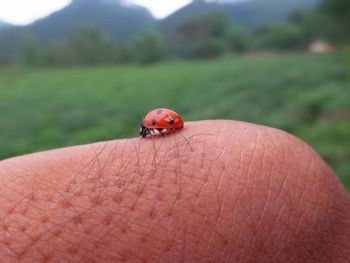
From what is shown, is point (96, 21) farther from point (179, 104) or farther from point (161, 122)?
point (161, 122)

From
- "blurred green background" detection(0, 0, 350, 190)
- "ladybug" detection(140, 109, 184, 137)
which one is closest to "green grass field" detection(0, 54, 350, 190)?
"blurred green background" detection(0, 0, 350, 190)

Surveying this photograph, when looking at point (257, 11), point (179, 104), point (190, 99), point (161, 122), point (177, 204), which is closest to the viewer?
point (177, 204)

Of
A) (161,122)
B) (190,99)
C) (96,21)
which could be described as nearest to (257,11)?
(96,21)

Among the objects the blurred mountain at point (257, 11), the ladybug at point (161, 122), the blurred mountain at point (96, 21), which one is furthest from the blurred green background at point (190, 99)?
the blurred mountain at point (96, 21)

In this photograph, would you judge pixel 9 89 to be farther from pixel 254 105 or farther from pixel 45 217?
pixel 45 217

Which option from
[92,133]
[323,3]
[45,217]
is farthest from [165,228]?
[323,3]

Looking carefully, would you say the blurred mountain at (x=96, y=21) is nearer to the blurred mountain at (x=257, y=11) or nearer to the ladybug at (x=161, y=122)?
the blurred mountain at (x=257, y=11)
